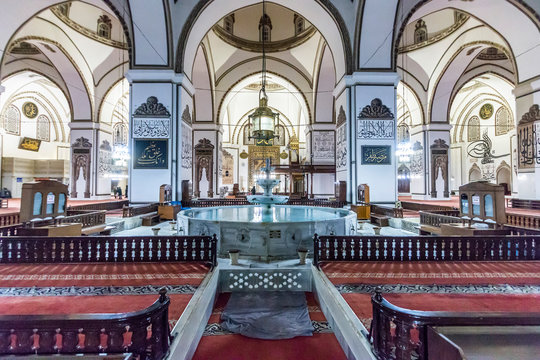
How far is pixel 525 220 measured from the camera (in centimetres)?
491

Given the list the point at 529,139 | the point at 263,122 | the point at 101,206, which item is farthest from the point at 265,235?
the point at 529,139

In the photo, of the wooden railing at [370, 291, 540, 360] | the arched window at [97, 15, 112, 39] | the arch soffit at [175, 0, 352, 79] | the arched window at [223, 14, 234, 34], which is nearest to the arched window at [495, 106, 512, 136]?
the arch soffit at [175, 0, 352, 79]

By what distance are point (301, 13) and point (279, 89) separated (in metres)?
10.3

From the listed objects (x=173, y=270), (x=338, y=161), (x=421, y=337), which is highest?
(x=338, y=161)

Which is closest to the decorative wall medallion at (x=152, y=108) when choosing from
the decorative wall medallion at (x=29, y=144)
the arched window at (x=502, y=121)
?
the decorative wall medallion at (x=29, y=144)

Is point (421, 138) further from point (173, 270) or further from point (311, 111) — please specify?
point (173, 270)

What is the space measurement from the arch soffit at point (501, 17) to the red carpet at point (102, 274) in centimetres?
751

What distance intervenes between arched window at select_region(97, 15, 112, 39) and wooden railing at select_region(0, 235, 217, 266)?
35.1ft

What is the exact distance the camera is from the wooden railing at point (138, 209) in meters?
6.08

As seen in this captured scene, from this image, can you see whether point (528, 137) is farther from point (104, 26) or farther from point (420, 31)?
point (104, 26)

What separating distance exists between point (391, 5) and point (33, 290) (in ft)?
28.7

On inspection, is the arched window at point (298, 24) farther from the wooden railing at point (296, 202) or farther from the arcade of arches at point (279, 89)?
the wooden railing at point (296, 202)

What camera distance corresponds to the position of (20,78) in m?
13.6

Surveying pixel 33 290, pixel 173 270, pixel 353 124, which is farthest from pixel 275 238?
pixel 353 124
